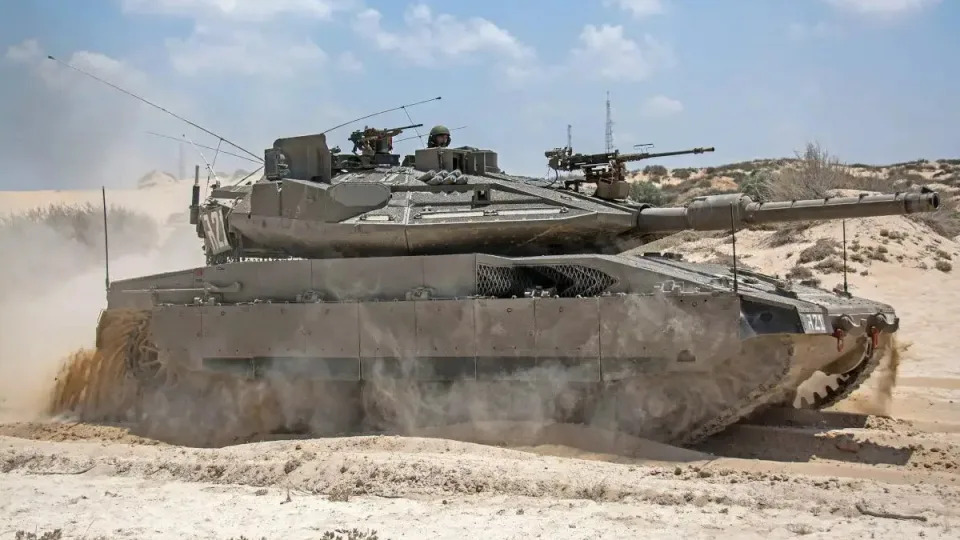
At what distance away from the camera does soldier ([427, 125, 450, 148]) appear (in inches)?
564

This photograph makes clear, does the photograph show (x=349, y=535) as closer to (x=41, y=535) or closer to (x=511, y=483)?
(x=511, y=483)

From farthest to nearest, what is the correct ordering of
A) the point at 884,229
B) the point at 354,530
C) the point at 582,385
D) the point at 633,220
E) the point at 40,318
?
the point at 884,229 → the point at 40,318 → the point at 633,220 → the point at 582,385 → the point at 354,530

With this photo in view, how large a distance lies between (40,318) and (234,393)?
11874 millimetres

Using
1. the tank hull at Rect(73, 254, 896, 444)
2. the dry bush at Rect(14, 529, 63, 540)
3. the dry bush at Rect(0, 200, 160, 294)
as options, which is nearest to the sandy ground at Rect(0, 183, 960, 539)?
the dry bush at Rect(14, 529, 63, 540)

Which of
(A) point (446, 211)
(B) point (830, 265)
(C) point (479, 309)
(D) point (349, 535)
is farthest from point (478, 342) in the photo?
(B) point (830, 265)

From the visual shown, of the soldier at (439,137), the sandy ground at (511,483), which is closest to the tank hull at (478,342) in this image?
the sandy ground at (511,483)

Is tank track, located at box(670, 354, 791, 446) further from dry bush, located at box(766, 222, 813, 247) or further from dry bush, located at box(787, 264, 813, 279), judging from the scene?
dry bush, located at box(766, 222, 813, 247)

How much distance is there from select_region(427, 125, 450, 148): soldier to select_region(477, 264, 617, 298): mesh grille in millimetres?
3609

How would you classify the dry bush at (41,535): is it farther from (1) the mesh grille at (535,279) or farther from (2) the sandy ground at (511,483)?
(1) the mesh grille at (535,279)

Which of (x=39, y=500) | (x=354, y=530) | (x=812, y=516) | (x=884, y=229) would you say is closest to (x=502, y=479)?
(x=354, y=530)

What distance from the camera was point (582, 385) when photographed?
35.2 feet

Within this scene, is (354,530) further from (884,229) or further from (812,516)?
(884,229)

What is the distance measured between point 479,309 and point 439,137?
162 inches

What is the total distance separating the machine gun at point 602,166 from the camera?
41.8 feet
